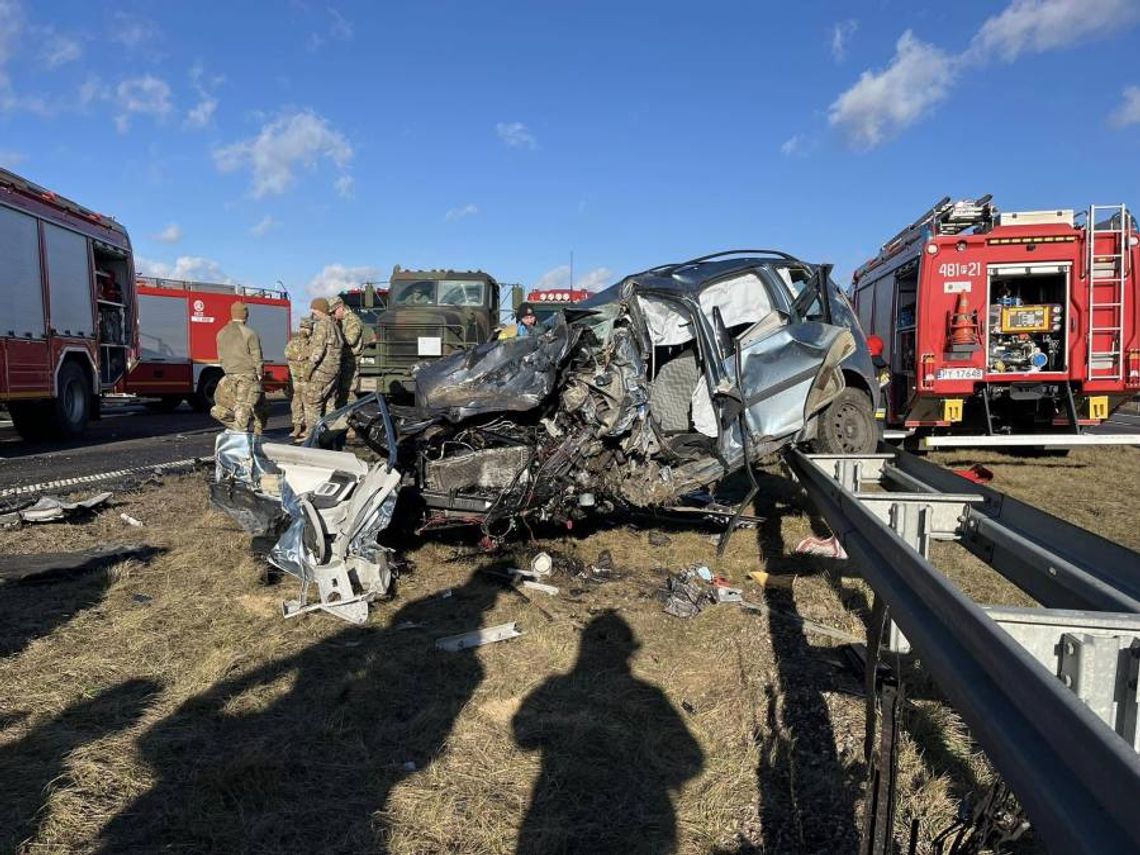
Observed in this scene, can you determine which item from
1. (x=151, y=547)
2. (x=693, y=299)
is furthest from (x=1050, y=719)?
(x=151, y=547)

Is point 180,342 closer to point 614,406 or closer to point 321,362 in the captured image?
point 321,362

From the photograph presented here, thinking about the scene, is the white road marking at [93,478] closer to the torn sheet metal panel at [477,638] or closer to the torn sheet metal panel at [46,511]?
the torn sheet metal panel at [46,511]

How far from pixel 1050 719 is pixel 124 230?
621 inches

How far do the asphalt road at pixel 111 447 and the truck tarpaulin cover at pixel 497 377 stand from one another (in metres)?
5.44

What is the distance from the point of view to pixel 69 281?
11430mm

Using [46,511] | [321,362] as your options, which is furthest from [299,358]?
[46,511]

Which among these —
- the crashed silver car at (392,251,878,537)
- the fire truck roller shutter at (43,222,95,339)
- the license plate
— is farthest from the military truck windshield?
the crashed silver car at (392,251,878,537)

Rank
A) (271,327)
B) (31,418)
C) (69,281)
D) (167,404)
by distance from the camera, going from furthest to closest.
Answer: (271,327)
(167,404)
(69,281)
(31,418)

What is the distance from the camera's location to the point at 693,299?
5.19 metres

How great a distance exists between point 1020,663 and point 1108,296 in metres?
9.33

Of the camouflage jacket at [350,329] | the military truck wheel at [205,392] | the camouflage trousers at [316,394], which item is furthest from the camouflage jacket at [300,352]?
the military truck wheel at [205,392]

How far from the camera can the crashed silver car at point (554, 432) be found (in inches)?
163

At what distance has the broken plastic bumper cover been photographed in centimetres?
402

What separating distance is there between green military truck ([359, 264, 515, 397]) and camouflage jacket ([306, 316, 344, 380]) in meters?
3.03
